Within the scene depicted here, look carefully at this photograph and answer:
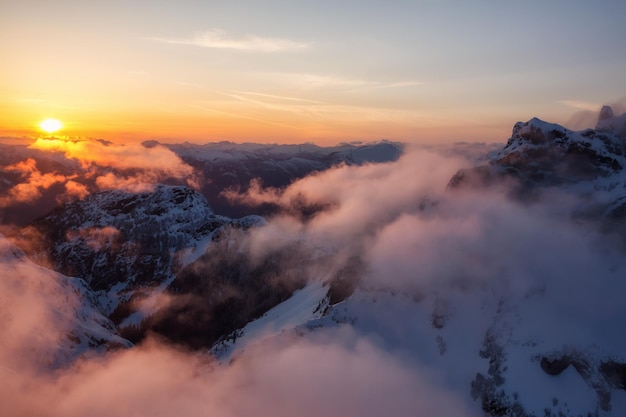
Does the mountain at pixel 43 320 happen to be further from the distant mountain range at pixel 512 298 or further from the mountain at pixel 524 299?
the mountain at pixel 524 299

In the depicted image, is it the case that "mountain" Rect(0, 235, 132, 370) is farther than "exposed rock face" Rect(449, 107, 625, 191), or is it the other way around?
"exposed rock face" Rect(449, 107, 625, 191)

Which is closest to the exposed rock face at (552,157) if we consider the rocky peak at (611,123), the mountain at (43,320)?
the rocky peak at (611,123)

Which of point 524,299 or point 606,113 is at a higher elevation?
point 606,113

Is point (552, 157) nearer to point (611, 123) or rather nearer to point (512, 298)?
point (611, 123)

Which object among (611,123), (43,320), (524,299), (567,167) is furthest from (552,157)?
(43,320)

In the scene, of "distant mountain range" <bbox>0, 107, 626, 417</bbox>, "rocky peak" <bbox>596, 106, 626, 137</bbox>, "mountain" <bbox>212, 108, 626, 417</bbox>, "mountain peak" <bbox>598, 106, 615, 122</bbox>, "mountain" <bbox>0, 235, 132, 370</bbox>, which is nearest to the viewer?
"mountain" <bbox>212, 108, 626, 417</bbox>

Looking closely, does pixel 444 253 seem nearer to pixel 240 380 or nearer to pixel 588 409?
pixel 588 409

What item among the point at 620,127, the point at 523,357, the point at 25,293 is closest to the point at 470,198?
the point at 620,127

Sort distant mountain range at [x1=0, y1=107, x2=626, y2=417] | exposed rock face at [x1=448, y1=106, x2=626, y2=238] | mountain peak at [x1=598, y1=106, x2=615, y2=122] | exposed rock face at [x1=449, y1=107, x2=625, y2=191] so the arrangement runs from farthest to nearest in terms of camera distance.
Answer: mountain peak at [x1=598, y1=106, x2=615, y2=122] → exposed rock face at [x1=449, y1=107, x2=625, y2=191] → exposed rock face at [x1=448, y1=106, x2=626, y2=238] → distant mountain range at [x1=0, y1=107, x2=626, y2=417]

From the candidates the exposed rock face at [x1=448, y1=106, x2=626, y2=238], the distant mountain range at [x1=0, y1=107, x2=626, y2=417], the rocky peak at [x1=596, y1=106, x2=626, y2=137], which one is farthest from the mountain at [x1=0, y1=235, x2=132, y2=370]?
the rocky peak at [x1=596, y1=106, x2=626, y2=137]

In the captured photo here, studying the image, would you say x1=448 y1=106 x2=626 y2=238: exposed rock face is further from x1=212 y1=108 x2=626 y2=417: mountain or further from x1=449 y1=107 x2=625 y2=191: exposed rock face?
x1=212 y1=108 x2=626 y2=417: mountain

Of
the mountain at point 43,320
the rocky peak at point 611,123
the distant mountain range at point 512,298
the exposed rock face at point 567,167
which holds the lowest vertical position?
the mountain at point 43,320

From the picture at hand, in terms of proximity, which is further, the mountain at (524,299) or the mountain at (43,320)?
the mountain at (43,320)
